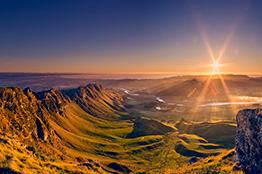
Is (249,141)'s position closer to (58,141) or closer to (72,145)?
(58,141)

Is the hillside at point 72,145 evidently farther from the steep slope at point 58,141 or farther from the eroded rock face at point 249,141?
the eroded rock face at point 249,141

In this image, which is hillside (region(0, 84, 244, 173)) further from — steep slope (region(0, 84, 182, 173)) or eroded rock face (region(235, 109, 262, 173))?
eroded rock face (region(235, 109, 262, 173))

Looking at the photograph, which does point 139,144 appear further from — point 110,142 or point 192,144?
point 192,144

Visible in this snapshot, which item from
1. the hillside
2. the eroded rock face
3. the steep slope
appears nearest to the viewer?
the eroded rock face

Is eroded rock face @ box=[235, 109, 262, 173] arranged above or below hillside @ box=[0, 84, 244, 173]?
above

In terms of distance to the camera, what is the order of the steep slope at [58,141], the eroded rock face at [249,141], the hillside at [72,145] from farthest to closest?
the steep slope at [58,141] → the hillside at [72,145] → the eroded rock face at [249,141]

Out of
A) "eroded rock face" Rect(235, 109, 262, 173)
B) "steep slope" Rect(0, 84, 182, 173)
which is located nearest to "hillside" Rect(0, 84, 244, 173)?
"steep slope" Rect(0, 84, 182, 173)

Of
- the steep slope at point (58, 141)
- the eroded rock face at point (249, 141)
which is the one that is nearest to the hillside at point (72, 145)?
the steep slope at point (58, 141)

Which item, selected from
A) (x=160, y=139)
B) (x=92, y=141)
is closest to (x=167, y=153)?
(x=160, y=139)

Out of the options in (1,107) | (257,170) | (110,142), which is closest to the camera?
(257,170)
